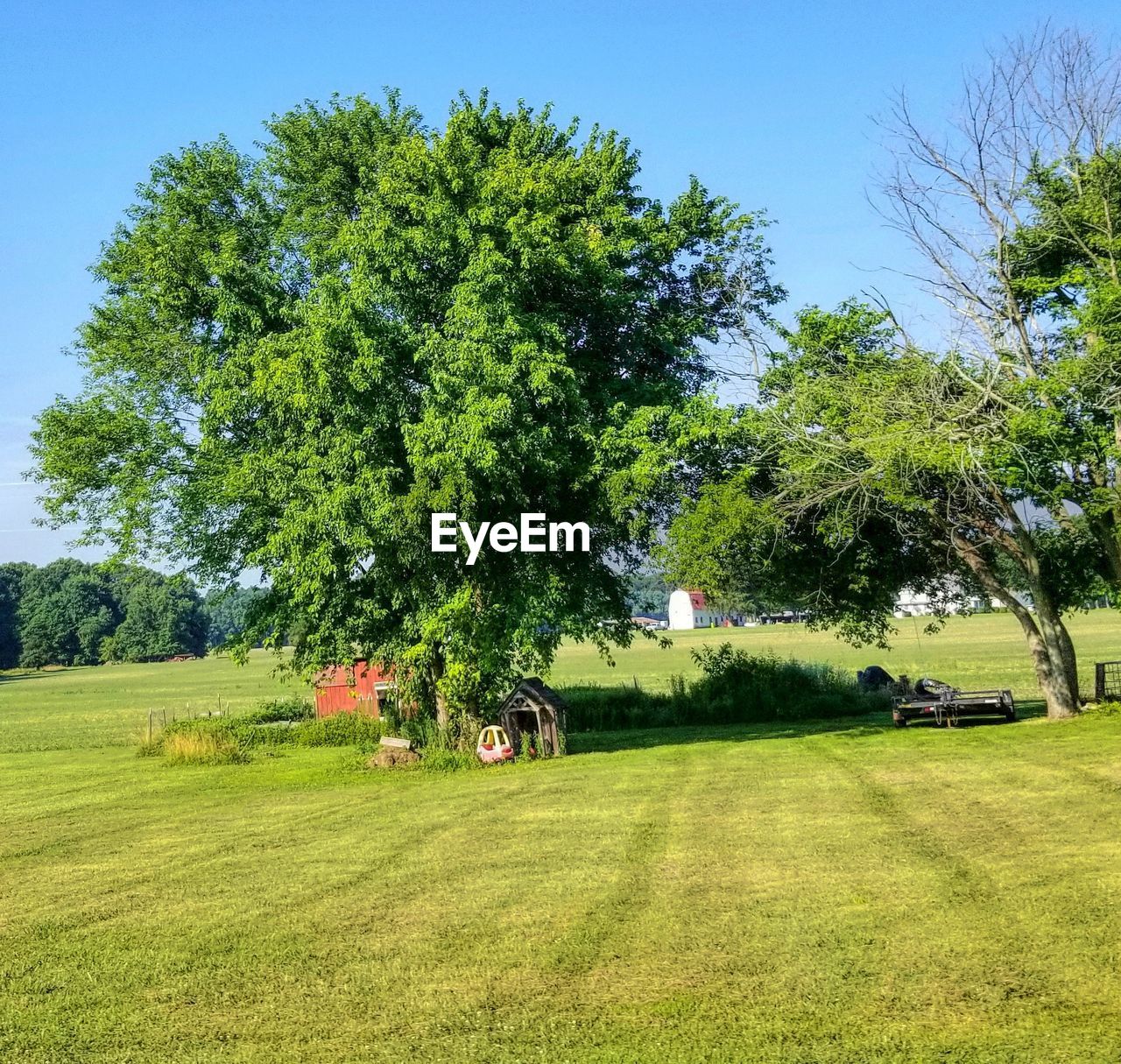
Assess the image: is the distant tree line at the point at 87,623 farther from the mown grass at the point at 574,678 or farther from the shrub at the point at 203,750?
the shrub at the point at 203,750

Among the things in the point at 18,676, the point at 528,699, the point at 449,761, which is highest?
the point at 18,676

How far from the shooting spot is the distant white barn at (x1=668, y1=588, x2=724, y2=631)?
521 feet

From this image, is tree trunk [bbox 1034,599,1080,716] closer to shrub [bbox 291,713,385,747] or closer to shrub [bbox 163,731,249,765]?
shrub [bbox 291,713,385,747]

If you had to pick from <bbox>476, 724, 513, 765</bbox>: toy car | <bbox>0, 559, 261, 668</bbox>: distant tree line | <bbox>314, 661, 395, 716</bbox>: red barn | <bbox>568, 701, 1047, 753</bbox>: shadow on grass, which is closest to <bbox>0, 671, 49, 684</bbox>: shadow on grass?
<bbox>0, 559, 261, 668</bbox>: distant tree line

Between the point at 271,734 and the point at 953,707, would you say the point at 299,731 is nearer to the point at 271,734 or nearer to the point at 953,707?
the point at 271,734

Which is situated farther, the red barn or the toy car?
the red barn

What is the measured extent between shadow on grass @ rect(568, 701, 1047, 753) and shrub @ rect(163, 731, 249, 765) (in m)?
8.80

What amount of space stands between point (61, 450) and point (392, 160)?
37.2 feet

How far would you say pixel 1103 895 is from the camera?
1032cm

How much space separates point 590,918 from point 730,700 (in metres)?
26.0

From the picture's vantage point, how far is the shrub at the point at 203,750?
97.0 feet

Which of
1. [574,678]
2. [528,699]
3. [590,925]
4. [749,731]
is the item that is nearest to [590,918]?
[590,925]

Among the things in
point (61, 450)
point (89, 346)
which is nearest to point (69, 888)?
point (61, 450)

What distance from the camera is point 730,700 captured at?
3597 centimetres
